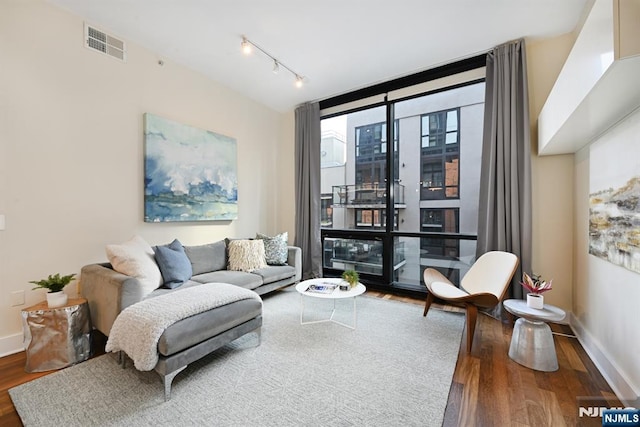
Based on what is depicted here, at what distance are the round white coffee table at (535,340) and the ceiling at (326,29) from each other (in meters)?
2.65

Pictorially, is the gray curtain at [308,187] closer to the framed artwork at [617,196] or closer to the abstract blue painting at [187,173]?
the abstract blue painting at [187,173]

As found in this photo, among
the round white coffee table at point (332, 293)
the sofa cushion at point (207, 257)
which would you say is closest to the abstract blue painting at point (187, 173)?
the sofa cushion at point (207, 257)

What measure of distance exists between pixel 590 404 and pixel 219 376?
2.36m

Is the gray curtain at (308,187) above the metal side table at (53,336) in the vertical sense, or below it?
above

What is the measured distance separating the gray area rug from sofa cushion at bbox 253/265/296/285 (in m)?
0.84

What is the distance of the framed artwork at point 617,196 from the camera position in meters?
1.57

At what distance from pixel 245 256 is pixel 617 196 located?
11.3ft

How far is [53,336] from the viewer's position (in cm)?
188

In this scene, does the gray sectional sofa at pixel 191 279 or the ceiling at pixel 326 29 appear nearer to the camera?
the gray sectional sofa at pixel 191 279

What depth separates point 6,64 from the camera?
2049 millimetres

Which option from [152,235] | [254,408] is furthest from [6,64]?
[254,408]

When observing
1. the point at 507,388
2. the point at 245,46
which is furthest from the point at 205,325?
the point at 245,46

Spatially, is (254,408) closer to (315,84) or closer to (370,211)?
(370,211)

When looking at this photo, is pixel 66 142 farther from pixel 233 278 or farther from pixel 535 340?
pixel 535 340
